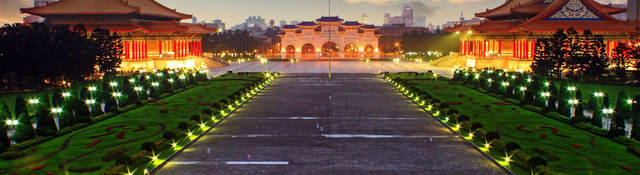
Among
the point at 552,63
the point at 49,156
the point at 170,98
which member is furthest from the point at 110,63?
the point at 552,63

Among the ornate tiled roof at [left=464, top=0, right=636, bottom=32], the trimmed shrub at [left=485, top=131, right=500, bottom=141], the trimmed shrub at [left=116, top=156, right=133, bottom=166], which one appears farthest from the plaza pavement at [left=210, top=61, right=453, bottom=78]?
the trimmed shrub at [left=116, top=156, right=133, bottom=166]

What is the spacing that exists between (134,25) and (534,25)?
4626cm

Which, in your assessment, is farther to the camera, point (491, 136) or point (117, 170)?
point (491, 136)

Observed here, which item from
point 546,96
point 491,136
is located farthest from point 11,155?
point 546,96

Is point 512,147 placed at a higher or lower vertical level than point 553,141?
higher

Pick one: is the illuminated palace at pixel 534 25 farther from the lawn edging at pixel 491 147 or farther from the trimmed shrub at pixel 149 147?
the trimmed shrub at pixel 149 147

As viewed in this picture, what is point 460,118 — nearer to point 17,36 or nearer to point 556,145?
point 556,145

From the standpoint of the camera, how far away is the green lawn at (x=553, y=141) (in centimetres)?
1377

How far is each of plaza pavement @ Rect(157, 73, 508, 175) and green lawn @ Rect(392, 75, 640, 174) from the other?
87.7 inches

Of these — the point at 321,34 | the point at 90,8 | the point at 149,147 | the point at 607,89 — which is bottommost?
the point at 149,147

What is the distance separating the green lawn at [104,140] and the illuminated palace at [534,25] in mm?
38888

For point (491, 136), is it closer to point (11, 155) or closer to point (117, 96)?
point (11, 155)

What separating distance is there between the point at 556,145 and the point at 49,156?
17.8 m

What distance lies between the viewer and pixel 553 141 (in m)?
17.1
